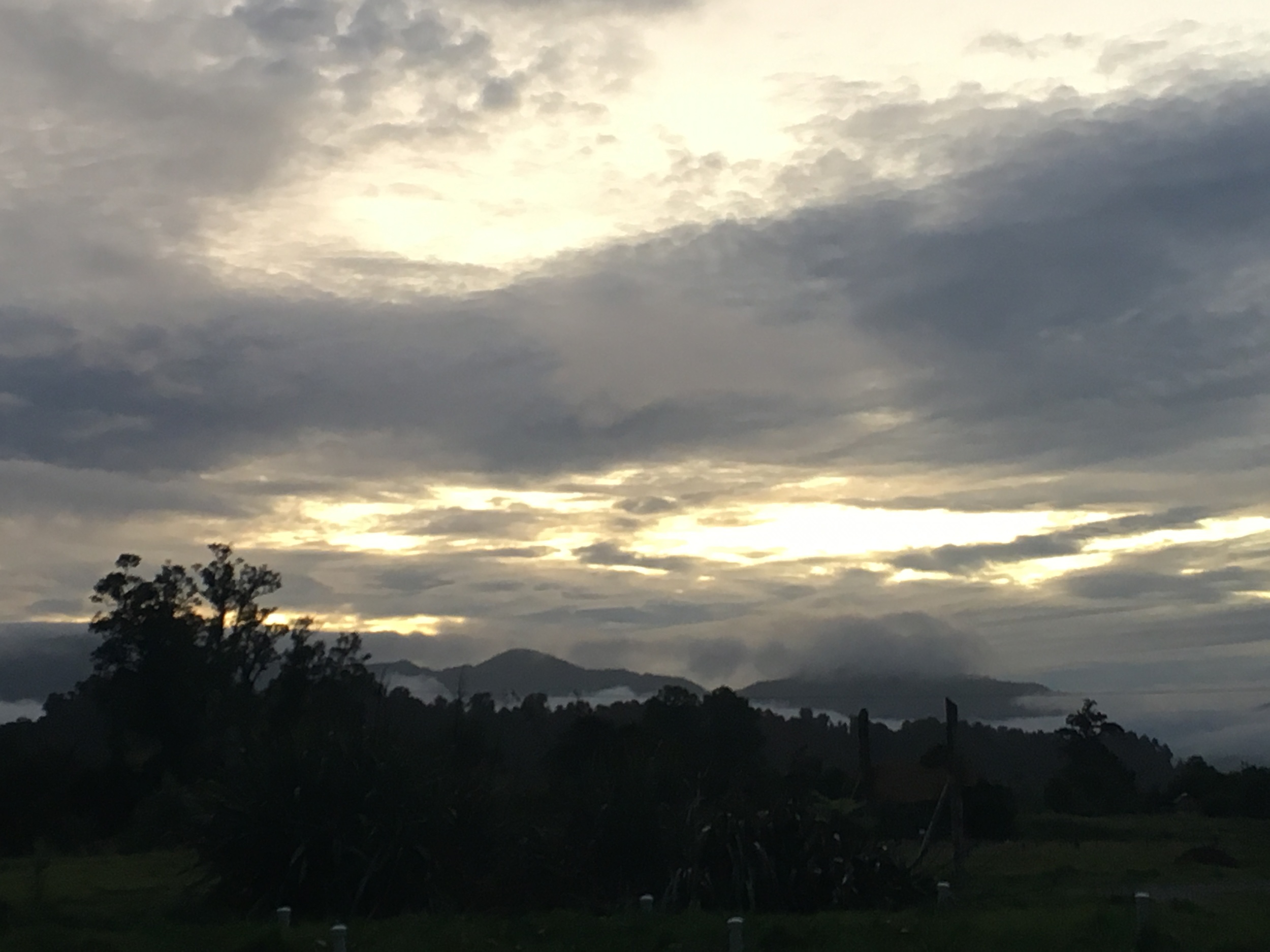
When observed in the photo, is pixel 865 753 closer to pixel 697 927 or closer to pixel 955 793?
pixel 955 793

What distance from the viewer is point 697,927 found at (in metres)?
17.4

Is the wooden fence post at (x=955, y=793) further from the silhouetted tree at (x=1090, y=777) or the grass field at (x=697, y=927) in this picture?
the silhouetted tree at (x=1090, y=777)

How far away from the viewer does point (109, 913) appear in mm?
23875

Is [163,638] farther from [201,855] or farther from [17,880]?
[201,855]

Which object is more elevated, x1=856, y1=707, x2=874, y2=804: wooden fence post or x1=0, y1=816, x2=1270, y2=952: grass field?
x1=856, y1=707, x2=874, y2=804: wooden fence post

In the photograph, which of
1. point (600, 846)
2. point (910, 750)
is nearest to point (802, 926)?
point (600, 846)

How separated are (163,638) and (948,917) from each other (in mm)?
52982

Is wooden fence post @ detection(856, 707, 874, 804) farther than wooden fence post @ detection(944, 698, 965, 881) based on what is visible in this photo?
Yes

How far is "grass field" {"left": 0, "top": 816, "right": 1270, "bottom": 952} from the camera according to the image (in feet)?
52.3

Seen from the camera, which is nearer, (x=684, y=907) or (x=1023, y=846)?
(x=684, y=907)

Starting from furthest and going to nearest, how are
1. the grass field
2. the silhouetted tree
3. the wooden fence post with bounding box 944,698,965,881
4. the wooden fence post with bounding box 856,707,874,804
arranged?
the silhouetted tree → the wooden fence post with bounding box 856,707,874,804 → the wooden fence post with bounding box 944,698,965,881 → the grass field

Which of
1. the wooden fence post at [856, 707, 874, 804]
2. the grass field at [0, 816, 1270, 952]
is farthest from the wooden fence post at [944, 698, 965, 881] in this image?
the wooden fence post at [856, 707, 874, 804]

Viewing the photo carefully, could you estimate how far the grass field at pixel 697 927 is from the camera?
52.3ft

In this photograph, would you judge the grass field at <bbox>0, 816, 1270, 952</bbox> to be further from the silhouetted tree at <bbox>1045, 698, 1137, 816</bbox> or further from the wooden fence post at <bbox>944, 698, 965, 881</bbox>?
the silhouetted tree at <bbox>1045, 698, 1137, 816</bbox>
